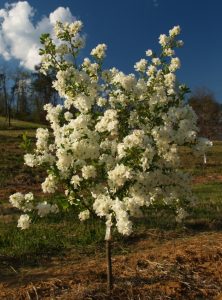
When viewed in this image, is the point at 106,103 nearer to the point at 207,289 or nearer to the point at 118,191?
the point at 118,191

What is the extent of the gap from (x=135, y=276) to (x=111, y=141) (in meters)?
3.18

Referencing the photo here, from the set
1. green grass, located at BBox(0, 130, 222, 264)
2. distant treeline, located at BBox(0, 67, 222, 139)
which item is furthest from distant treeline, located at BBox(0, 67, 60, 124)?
green grass, located at BBox(0, 130, 222, 264)

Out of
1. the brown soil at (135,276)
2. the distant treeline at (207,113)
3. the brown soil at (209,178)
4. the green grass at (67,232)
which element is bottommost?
the brown soil at (135,276)

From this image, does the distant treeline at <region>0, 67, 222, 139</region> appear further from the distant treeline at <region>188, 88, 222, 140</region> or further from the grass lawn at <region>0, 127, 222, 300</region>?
the grass lawn at <region>0, 127, 222, 300</region>

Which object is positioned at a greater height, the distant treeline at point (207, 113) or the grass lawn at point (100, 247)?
the distant treeline at point (207, 113)

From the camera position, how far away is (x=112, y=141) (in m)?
7.29

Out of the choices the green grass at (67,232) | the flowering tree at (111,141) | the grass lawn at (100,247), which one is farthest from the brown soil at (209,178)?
the flowering tree at (111,141)

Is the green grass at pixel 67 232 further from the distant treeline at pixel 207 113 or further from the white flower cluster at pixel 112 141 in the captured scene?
the distant treeline at pixel 207 113

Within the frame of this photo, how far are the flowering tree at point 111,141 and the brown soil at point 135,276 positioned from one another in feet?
5.02

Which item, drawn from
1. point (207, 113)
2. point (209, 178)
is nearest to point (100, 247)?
point (209, 178)

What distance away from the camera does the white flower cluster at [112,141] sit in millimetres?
6707

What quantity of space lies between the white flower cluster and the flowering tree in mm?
14

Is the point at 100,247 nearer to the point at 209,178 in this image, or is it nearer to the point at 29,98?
the point at 209,178

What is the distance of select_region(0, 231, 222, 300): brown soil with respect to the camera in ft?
27.3
